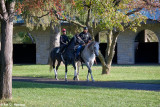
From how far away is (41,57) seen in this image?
120 feet

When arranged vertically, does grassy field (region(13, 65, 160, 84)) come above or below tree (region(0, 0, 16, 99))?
below

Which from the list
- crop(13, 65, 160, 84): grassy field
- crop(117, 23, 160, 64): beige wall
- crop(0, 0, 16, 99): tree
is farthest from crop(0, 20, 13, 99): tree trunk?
crop(117, 23, 160, 64): beige wall

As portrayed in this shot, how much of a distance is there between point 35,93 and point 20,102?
229cm

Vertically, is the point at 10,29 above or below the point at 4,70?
A: above

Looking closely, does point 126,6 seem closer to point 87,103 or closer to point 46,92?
point 46,92

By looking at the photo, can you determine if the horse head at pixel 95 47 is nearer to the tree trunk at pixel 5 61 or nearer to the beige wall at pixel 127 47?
the tree trunk at pixel 5 61

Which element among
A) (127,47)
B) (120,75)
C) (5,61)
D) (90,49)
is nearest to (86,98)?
(5,61)

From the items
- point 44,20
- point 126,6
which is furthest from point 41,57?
point 126,6

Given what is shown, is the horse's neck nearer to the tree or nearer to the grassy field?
the grassy field

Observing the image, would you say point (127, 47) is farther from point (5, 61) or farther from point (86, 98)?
point (5, 61)

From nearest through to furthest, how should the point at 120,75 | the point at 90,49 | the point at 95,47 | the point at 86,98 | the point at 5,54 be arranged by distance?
the point at 5,54
the point at 86,98
the point at 95,47
the point at 90,49
the point at 120,75

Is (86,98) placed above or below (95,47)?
below

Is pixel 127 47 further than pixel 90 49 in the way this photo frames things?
Yes

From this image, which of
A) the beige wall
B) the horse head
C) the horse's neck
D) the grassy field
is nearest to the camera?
the horse head
